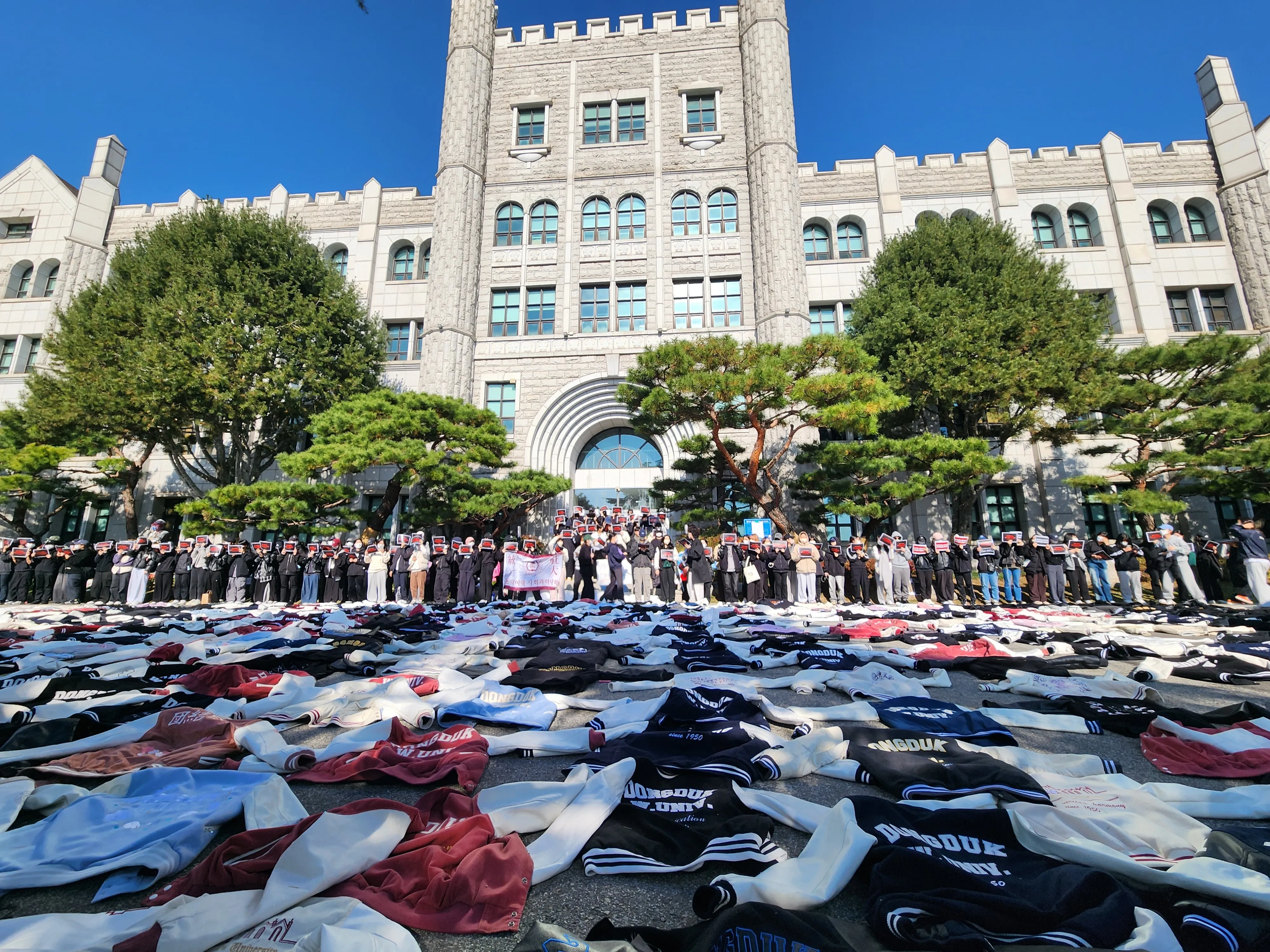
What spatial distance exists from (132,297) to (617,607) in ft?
60.5

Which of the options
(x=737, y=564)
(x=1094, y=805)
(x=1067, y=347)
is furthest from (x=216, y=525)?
(x=1067, y=347)

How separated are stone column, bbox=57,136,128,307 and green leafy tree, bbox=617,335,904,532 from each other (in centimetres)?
2500

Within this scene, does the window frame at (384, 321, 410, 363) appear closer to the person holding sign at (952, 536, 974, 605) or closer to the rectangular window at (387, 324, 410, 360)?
the rectangular window at (387, 324, 410, 360)

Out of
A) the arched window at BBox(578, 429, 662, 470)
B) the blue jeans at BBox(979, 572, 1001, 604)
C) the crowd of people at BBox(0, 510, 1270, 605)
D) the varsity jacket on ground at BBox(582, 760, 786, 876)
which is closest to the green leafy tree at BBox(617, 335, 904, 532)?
the crowd of people at BBox(0, 510, 1270, 605)

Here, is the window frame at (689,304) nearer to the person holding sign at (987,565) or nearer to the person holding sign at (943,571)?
the person holding sign at (943,571)

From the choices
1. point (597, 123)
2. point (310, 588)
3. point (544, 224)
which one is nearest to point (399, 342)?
point (544, 224)

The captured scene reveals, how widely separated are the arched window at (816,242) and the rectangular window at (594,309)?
8273 mm

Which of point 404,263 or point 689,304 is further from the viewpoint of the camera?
point 404,263

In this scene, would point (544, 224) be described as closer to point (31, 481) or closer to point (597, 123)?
point (597, 123)

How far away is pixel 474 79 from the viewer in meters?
22.9

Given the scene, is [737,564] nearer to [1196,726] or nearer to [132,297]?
[1196,726]

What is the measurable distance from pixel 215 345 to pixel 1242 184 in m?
36.3

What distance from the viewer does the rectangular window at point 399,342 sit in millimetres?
23656

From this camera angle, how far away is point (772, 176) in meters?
21.1
